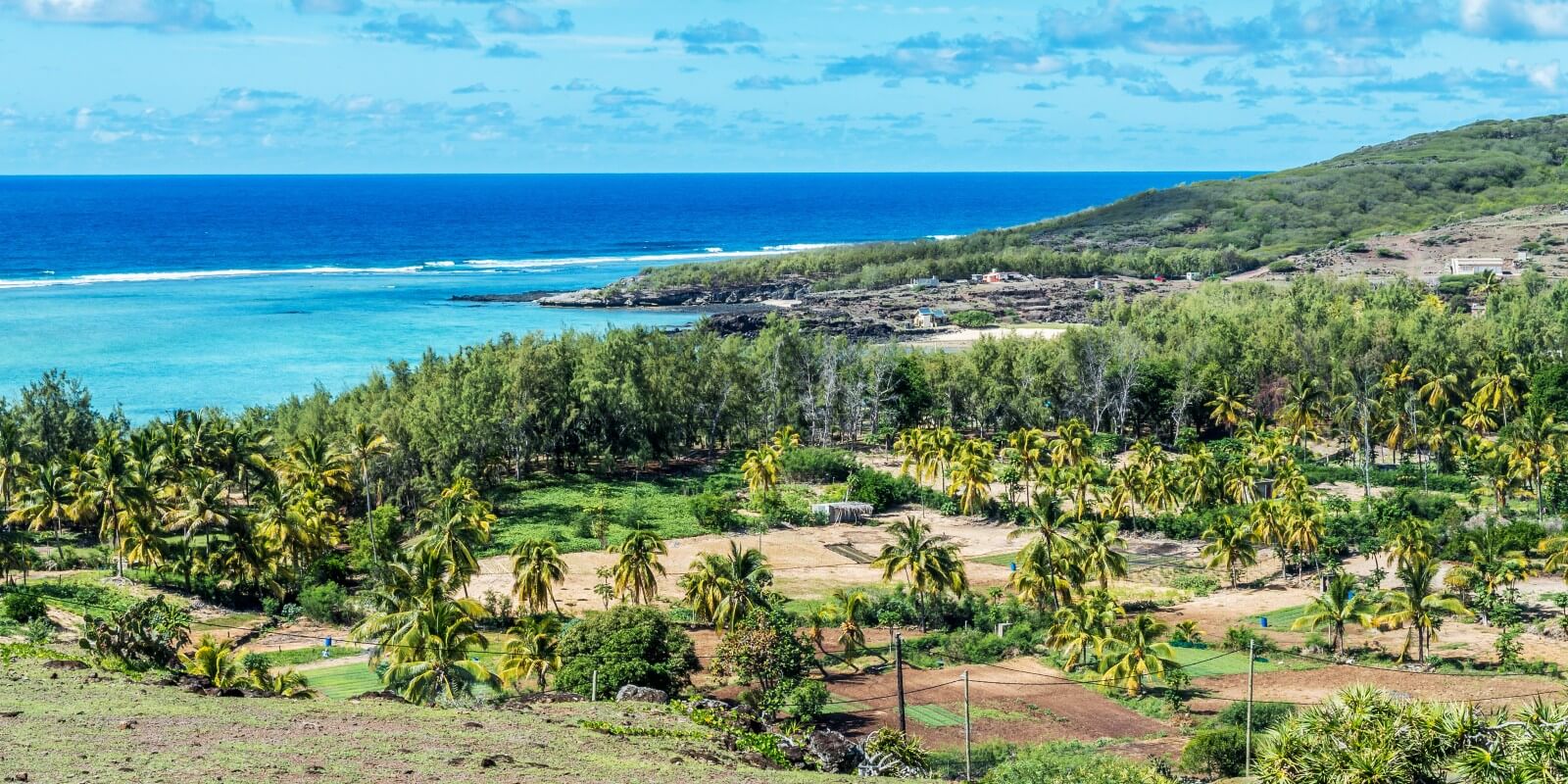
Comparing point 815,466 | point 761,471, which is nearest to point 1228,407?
point 815,466

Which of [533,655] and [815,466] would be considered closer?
[533,655]

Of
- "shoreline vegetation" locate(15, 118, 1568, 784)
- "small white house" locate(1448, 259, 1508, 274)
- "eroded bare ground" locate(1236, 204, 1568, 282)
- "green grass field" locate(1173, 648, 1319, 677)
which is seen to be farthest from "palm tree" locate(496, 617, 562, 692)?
"small white house" locate(1448, 259, 1508, 274)

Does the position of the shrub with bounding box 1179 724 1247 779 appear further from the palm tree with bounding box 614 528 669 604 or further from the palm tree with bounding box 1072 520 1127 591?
the palm tree with bounding box 614 528 669 604

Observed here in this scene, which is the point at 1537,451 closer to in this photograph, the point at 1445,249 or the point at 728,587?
the point at 728,587

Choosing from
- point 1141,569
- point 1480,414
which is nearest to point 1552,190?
point 1480,414

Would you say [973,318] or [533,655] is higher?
[973,318]
